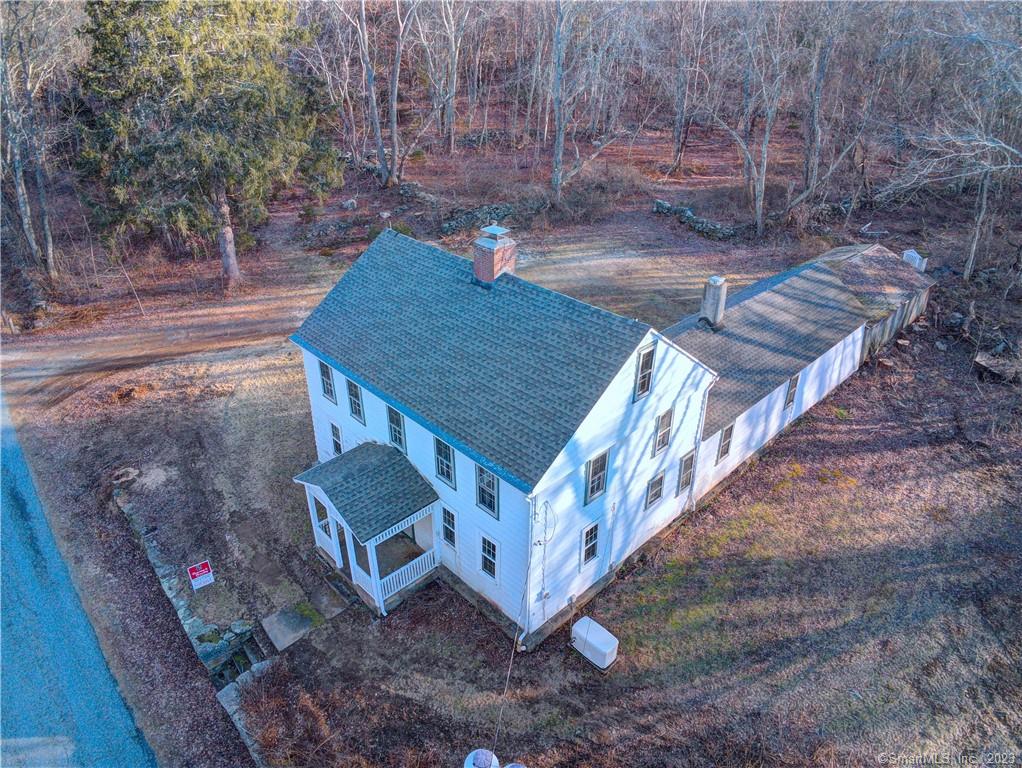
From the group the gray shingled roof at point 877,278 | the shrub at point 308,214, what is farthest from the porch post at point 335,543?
the shrub at point 308,214

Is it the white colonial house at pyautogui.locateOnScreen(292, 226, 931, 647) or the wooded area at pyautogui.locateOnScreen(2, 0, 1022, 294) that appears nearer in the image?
the white colonial house at pyautogui.locateOnScreen(292, 226, 931, 647)

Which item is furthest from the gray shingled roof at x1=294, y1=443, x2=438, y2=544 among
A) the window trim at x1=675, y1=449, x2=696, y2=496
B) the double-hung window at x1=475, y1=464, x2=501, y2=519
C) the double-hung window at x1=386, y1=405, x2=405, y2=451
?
the window trim at x1=675, y1=449, x2=696, y2=496

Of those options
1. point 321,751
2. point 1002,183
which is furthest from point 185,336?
point 1002,183

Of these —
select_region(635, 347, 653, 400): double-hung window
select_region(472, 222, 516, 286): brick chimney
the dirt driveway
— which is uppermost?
select_region(472, 222, 516, 286): brick chimney

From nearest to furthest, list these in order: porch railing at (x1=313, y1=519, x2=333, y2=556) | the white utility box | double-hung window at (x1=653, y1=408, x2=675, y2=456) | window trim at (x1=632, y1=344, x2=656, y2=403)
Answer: window trim at (x1=632, y1=344, x2=656, y2=403), the white utility box, double-hung window at (x1=653, y1=408, x2=675, y2=456), porch railing at (x1=313, y1=519, x2=333, y2=556)

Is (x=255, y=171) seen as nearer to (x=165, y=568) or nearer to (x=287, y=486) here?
(x=287, y=486)

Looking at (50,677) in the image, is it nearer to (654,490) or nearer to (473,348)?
(473,348)

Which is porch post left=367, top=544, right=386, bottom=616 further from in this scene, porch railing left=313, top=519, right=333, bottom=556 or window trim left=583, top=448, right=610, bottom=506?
window trim left=583, top=448, right=610, bottom=506

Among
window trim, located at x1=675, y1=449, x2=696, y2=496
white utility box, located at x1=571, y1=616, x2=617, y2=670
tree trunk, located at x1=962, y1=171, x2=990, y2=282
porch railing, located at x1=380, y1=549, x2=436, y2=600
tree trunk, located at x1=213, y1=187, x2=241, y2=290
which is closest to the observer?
white utility box, located at x1=571, y1=616, x2=617, y2=670
